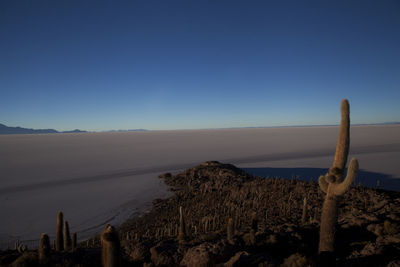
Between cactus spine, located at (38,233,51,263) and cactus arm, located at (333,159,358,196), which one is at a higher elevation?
cactus arm, located at (333,159,358,196)

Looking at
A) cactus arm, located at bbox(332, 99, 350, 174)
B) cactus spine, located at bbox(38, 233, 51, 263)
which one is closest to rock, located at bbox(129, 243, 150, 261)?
cactus spine, located at bbox(38, 233, 51, 263)

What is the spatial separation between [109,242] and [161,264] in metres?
2.02

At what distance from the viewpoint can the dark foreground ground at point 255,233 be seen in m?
5.65

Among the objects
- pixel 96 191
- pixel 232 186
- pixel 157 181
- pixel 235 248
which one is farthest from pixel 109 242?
pixel 157 181

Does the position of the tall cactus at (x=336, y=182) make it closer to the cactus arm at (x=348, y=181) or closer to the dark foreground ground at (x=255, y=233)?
the cactus arm at (x=348, y=181)

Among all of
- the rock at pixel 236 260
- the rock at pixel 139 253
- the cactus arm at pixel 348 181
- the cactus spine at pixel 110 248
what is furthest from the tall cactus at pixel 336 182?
the cactus spine at pixel 110 248

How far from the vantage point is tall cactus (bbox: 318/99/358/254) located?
5816 mm

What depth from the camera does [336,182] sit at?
5930 mm

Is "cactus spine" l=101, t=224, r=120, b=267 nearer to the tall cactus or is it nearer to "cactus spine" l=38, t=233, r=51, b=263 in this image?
"cactus spine" l=38, t=233, r=51, b=263

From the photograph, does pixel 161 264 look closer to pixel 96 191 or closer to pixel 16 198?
pixel 96 191

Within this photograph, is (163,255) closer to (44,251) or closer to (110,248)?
(110,248)

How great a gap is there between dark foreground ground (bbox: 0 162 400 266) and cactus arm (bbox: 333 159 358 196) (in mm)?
1751

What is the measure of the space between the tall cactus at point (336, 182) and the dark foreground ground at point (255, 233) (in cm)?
60

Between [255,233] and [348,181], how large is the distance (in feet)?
11.6
